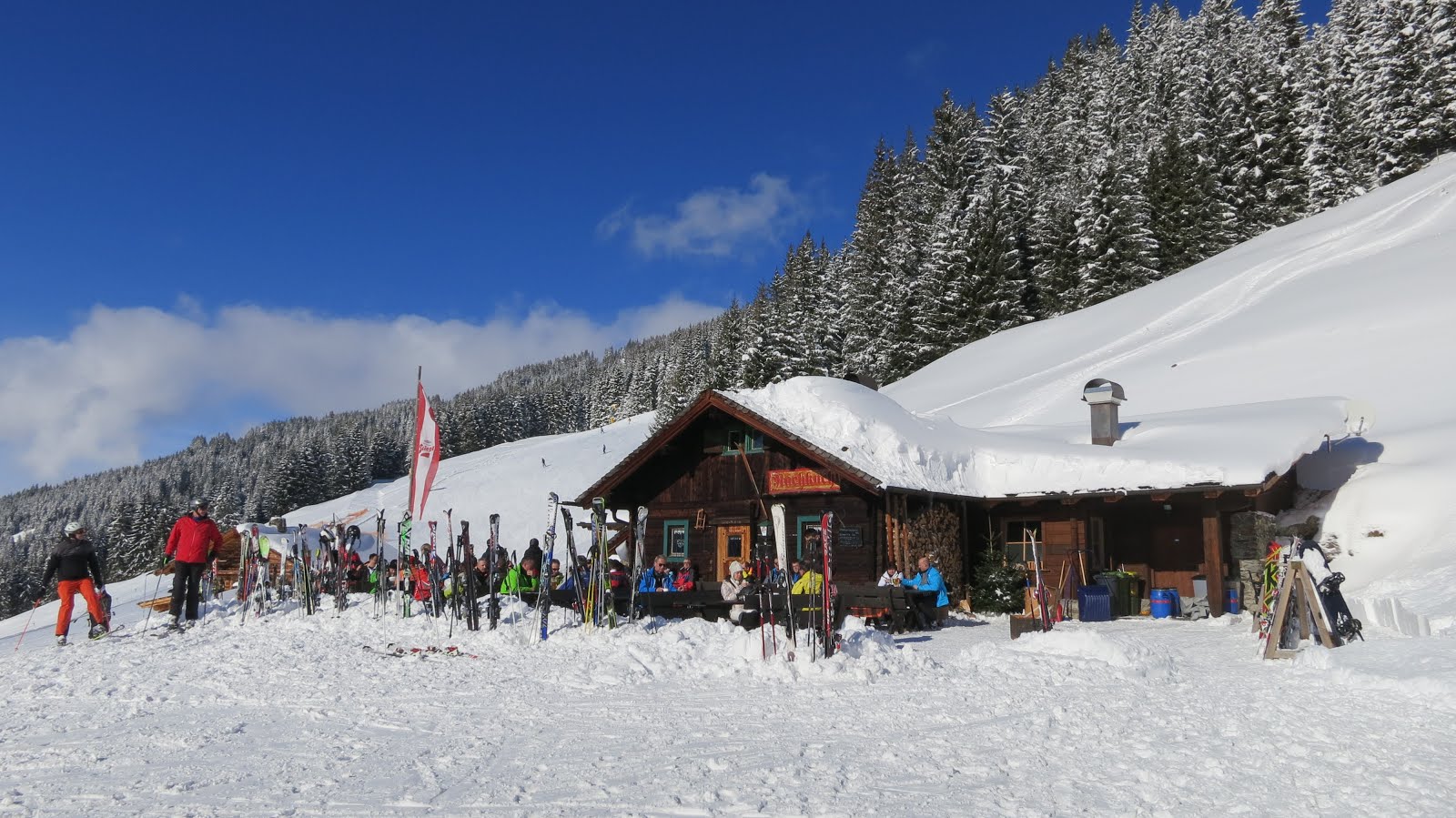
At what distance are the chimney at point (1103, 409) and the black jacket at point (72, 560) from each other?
1828 cm

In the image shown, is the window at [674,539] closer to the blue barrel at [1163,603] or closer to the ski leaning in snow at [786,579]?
the blue barrel at [1163,603]

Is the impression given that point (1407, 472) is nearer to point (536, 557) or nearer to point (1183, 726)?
point (1183, 726)

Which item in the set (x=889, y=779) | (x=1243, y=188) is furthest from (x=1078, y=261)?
(x=889, y=779)

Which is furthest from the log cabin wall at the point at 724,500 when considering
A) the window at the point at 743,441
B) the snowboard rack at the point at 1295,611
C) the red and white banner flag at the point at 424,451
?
the snowboard rack at the point at 1295,611

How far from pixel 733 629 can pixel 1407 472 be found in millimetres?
13694

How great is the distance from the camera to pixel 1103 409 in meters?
20.3

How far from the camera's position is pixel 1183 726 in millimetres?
6762

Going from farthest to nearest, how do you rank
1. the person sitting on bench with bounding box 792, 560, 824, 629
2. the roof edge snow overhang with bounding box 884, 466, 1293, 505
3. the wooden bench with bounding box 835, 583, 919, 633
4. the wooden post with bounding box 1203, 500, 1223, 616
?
the wooden post with bounding box 1203, 500, 1223, 616 < the roof edge snow overhang with bounding box 884, 466, 1293, 505 < the wooden bench with bounding box 835, 583, 919, 633 < the person sitting on bench with bounding box 792, 560, 824, 629

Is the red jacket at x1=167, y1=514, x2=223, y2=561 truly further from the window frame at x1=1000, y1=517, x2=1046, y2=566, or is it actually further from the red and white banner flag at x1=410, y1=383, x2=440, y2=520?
the window frame at x1=1000, y1=517, x2=1046, y2=566

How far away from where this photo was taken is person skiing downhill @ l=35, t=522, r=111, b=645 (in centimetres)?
1160

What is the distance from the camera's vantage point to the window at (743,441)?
Answer: 19.7 metres

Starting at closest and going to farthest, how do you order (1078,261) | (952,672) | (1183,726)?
(1183,726) < (952,672) < (1078,261)

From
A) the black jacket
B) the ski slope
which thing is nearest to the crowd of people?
the black jacket

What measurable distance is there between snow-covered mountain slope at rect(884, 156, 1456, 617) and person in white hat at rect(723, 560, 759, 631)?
27.4ft
